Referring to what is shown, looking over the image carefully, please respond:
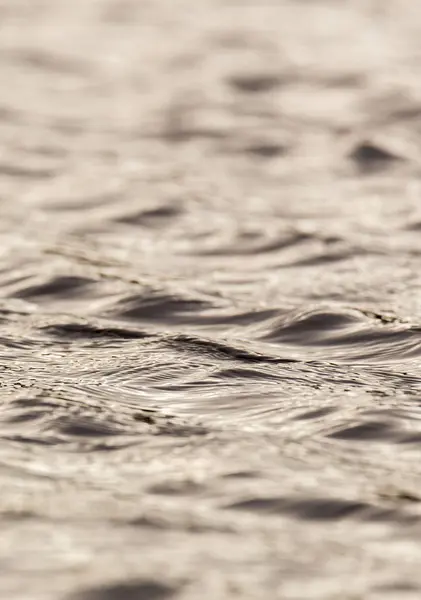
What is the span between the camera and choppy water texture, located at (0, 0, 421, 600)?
3.71 meters

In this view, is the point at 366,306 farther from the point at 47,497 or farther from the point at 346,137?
the point at 346,137

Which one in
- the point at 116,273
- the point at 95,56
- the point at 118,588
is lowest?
the point at 118,588

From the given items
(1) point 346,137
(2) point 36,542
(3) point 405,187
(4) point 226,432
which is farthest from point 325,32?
(2) point 36,542

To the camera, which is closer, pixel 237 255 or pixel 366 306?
pixel 366 306

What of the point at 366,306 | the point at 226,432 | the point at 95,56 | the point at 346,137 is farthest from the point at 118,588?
the point at 95,56

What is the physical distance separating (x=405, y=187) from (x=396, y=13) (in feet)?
13.7

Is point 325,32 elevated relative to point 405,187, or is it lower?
elevated

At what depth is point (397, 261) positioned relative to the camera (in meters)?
6.22

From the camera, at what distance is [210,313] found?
561 cm

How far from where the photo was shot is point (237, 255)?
6.38 metres

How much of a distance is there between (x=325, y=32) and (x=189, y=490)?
7210 millimetres

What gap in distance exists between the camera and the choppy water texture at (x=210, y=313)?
3705 millimetres

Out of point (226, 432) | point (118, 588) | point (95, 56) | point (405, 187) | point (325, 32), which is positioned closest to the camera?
point (118, 588)

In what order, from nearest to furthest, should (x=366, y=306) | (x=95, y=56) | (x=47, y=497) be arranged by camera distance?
1. (x=47, y=497)
2. (x=366, y=306)
3. (x=95, y=56)
